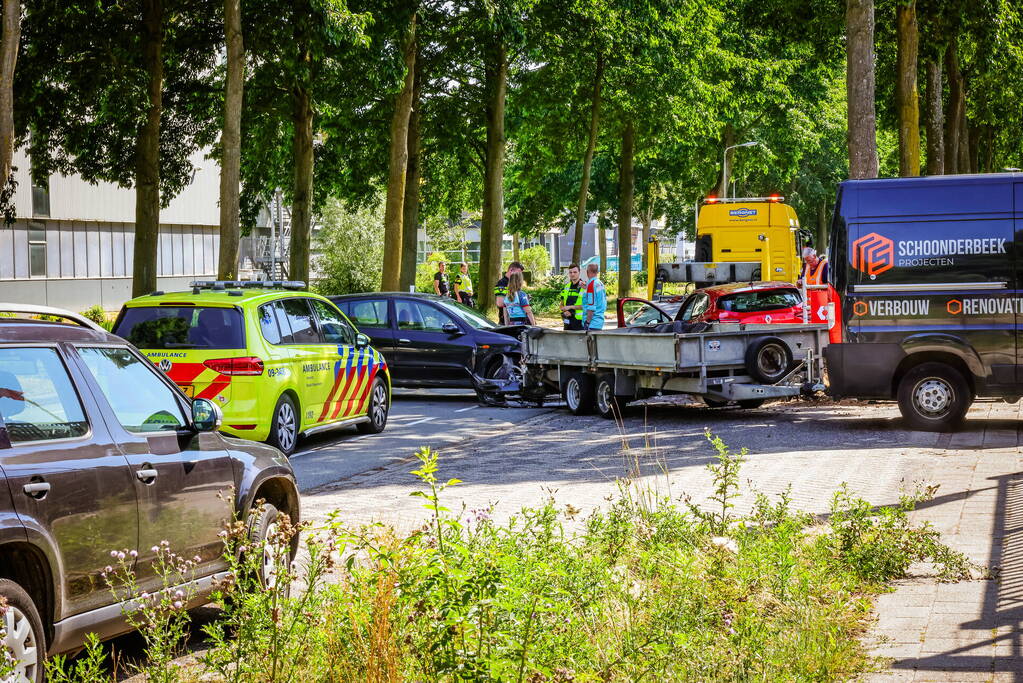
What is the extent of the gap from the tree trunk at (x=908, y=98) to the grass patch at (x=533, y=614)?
50.1 feet

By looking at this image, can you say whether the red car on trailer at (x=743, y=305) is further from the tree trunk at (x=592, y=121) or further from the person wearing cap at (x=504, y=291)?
the tree trunk at (x=592, y=121)

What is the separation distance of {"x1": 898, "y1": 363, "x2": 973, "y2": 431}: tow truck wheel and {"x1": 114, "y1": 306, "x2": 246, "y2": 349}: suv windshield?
7426 mm

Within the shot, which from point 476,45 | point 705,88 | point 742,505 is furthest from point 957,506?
point 705,88

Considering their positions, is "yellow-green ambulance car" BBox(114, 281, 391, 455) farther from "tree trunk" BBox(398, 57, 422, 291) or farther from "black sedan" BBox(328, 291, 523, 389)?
"tree trunk" BBox(398, 57, 422, 291)

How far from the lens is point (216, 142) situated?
3075cm

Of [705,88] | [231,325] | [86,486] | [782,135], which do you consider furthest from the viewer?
[782,135]

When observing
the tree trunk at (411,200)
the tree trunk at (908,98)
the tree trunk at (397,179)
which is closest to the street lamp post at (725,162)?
the tree trunk at (411,200)

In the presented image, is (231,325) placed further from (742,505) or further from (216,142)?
(216,142)

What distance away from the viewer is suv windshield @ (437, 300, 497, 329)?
→ 62.5 ft

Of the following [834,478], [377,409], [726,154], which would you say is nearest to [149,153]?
[377,409]

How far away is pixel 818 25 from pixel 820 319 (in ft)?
27.8

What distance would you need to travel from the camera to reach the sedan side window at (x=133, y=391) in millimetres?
5789

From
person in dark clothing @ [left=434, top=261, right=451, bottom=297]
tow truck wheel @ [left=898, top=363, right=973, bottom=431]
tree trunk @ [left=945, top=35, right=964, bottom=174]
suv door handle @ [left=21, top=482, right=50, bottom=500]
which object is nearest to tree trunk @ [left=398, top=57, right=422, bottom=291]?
person in dark clothing @ [left=434, top=261, right=451, bottom=297]

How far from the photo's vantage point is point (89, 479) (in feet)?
17.3
